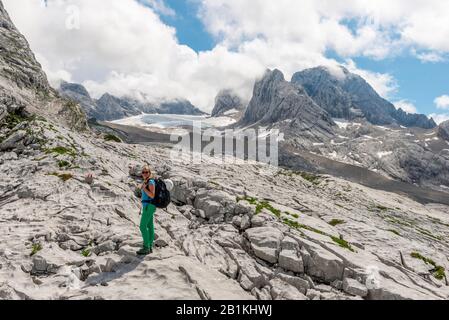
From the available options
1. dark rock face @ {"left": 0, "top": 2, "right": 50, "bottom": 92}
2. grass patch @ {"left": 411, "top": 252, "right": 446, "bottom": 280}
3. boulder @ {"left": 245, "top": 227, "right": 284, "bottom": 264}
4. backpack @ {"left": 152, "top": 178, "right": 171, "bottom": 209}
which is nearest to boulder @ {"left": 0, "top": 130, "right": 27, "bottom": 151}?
backpack @ {"left": 152, "top": 178, "right": 171, "bottom": 209}

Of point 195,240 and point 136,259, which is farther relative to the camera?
point 195,240

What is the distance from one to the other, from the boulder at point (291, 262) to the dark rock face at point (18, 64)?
61914 millimetres

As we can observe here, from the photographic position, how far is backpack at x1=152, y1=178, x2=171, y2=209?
14258mm

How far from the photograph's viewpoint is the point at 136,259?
14484mm

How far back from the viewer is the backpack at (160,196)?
46.8ft

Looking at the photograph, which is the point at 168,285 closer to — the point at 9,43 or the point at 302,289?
the point at 302,289

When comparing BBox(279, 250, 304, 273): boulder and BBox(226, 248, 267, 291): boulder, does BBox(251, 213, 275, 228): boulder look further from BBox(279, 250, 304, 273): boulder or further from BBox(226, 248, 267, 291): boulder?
BBox(279, 250, 304, 273): boulder

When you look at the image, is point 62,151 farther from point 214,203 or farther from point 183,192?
point 214,203

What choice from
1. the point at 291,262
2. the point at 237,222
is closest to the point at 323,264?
the point at 291,262

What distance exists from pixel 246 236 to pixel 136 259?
7.20 meters

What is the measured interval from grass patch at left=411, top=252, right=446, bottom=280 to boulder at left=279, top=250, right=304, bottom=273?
33.6 ft

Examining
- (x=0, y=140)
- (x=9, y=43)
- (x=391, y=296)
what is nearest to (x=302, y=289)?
(x=391, y=296)

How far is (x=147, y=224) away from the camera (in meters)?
14.5

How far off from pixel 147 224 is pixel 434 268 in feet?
62.7
